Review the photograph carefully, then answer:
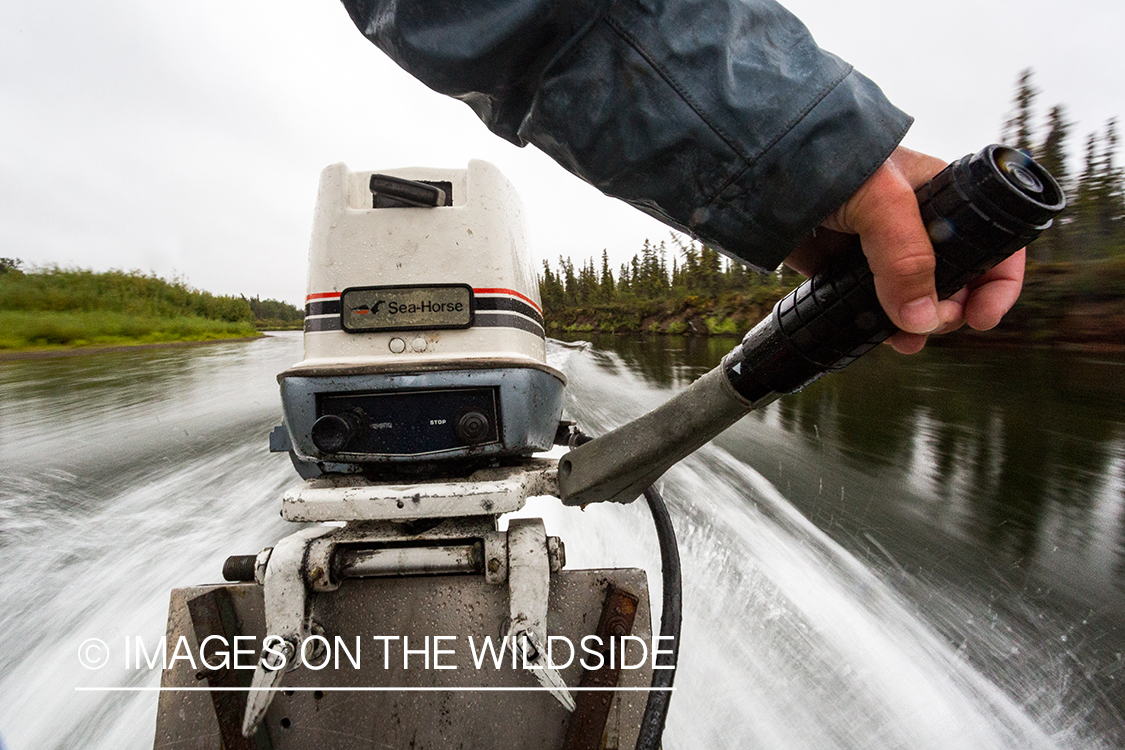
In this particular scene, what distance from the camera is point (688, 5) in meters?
0.71

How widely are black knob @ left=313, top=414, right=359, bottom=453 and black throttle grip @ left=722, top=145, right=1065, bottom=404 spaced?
100 cm

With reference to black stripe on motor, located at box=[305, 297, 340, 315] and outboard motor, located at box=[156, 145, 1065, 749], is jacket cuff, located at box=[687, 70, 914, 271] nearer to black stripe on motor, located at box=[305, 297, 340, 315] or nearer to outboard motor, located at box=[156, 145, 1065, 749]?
outboard motor, located at box=[156, 145, 1065, 749]

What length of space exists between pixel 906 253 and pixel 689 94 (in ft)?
1.30

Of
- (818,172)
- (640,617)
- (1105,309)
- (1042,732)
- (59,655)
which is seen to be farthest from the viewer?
(1105,309)

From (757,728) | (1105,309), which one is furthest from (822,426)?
(1105,309)

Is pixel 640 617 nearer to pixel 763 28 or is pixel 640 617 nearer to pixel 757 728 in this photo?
pixel 757 728

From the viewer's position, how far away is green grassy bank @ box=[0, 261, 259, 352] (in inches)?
407

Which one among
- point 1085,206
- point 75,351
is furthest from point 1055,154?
point 75,351

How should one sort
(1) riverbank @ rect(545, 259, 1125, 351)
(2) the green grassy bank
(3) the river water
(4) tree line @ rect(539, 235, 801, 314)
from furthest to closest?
(4) tree line @ rect(539, 235, 801, 314) < (2) the green grassy bank < (1) riverbank @ rect(545, 259, 1125, 351) < (3) the river water

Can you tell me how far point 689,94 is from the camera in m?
0.72

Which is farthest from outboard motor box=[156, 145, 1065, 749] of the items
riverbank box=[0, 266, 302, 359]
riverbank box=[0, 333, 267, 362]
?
riverbank box=[0, 266, 302, 359]

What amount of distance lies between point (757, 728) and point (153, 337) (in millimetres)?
19678

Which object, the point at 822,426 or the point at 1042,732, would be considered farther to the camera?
the point at 822,426

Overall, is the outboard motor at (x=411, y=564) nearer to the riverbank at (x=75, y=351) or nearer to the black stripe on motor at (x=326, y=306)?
the black stripe on motor at (x=326, y=306)
